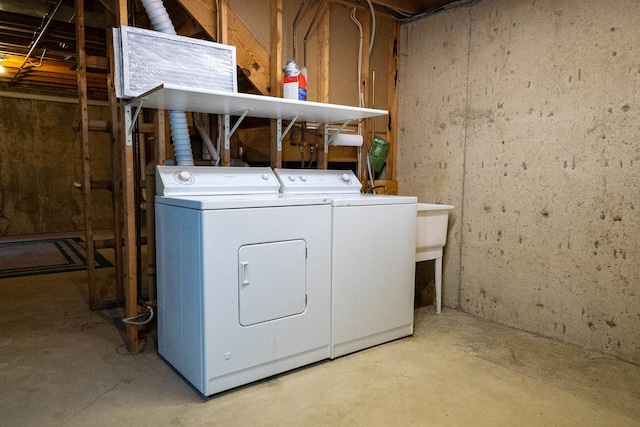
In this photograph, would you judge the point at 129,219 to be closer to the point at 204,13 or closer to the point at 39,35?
the point at 204,13

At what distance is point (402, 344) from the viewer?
8.65 feet

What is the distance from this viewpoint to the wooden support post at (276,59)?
2.79m

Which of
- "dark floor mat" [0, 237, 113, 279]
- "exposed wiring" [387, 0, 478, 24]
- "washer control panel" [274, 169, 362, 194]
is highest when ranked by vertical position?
"exposed wiring" [387, 0, 478, 24]

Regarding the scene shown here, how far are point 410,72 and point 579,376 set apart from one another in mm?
Result: 2442

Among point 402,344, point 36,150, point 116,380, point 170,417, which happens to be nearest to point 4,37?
point 36,150

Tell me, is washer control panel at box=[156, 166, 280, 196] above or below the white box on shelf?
below

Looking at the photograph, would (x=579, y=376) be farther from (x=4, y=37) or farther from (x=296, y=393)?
(x=4, y=37)

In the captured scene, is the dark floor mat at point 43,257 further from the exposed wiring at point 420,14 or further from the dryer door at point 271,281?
the exposed wiring at point 420,14

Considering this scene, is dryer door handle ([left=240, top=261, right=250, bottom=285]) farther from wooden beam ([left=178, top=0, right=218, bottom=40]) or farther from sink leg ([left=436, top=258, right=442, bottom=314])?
sink leg ([left=436, top=258, right=442, bottom=314])

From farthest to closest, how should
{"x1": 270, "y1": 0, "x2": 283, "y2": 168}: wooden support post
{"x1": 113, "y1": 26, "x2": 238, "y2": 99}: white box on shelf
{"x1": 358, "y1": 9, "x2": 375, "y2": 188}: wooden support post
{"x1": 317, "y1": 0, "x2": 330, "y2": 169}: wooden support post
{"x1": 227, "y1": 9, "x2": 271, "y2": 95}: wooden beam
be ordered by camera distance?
{"x1": 358, "y1": 9, "x2": 375, "y2": 188}: wooden support post → {"x1": 317, "y1": 0, "x2": 330, "y2": 169}: wooden support post → {"x1": 270, "y1": 0, "x2": 283, "y2": 168}: wooden support post → {"x1": 227, "y1": 9, "x2": 271, "y2": 95}: wooden beam → {"x1": 113, "y1": 26, "x2": 238, "y2": 99}: white box on shelf

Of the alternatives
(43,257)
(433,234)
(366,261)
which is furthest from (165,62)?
(43,257)

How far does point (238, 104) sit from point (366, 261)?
3.68ft

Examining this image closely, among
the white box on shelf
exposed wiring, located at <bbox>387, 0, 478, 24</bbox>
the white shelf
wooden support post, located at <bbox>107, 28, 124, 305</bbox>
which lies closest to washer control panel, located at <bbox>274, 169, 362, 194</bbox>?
the white shelf

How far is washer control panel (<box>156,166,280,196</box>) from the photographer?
221 cm
